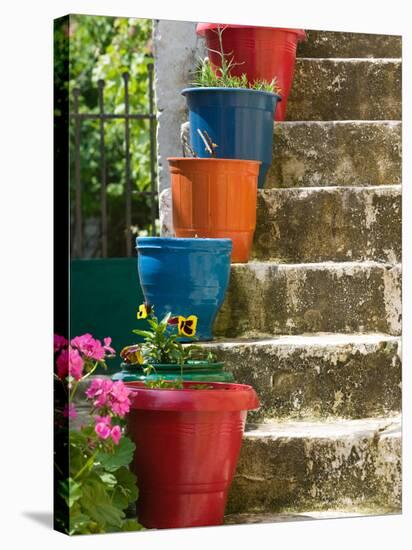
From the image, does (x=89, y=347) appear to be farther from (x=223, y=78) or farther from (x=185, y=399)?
(x=223, y=78)

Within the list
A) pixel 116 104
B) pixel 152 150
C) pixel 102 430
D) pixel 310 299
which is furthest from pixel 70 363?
pixel 116 104

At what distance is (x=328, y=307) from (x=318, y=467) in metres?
0.63

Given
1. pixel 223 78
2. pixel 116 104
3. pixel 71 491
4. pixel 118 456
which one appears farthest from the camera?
pixel 116 104

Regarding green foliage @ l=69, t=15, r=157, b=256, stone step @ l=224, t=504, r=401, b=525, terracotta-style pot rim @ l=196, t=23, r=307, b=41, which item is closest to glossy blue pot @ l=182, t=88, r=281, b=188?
terracotta-style pot rim @ l=196, t=23, r=307, b=41

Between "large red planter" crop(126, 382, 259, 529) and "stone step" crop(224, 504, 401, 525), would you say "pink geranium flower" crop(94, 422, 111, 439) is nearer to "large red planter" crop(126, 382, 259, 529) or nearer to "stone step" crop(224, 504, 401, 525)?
"large red planter" crop(126, 382, 259, 529)

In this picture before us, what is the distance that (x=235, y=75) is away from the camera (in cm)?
548

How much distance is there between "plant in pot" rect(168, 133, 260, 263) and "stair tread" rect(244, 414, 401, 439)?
2.24 ft

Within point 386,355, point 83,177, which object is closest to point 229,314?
point 386,355

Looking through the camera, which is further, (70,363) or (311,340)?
(311,340)

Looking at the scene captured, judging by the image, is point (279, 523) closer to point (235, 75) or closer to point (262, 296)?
point (262, 296)

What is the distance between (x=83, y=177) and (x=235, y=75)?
788 millimetres

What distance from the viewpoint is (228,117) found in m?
5.23

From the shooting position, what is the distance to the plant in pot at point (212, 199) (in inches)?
200

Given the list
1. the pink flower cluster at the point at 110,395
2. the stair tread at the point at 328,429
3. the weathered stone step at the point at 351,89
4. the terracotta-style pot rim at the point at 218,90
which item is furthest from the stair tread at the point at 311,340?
the terracotta-style pot rim at the point at 218,90
